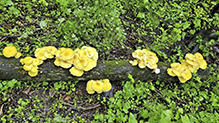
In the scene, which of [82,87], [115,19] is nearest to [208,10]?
[115,19]

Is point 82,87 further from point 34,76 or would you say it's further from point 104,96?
point 34,76

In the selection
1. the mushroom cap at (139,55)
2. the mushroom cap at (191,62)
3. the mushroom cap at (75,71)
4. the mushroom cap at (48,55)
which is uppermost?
the mushroom cap at (48,55)

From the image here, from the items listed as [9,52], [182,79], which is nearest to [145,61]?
[182,79]

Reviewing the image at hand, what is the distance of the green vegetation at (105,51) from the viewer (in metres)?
3.29

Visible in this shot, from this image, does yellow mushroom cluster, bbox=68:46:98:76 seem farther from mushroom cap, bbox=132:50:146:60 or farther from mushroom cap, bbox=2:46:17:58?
mushroom cap, bbox=2:46:17:58

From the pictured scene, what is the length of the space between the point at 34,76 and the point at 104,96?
1745 mm

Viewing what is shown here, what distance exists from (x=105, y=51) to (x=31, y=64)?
6.59ft

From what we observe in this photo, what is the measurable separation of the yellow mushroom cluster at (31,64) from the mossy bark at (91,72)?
0.10m

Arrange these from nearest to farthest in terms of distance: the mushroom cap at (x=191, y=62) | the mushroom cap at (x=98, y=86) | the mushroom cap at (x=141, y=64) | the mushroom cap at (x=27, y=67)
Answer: the mushroom cap at (x=27, y=67) → the mushroom cap at (x=98, y=86) → the mushroom cap at (x=141, y=64) → the mushroom cap at (x=191, y=62)

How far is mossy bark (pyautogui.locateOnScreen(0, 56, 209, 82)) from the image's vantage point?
3.16 meters

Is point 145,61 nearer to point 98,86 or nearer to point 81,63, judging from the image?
point 98,86

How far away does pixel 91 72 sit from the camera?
348 centimetres

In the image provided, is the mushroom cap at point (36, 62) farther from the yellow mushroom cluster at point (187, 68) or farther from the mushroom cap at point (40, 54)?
the yellow mushroom cluster at point (187, 68)

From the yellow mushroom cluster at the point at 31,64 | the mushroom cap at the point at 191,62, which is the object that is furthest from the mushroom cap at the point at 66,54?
the mushroom cap at the point at 191,62
